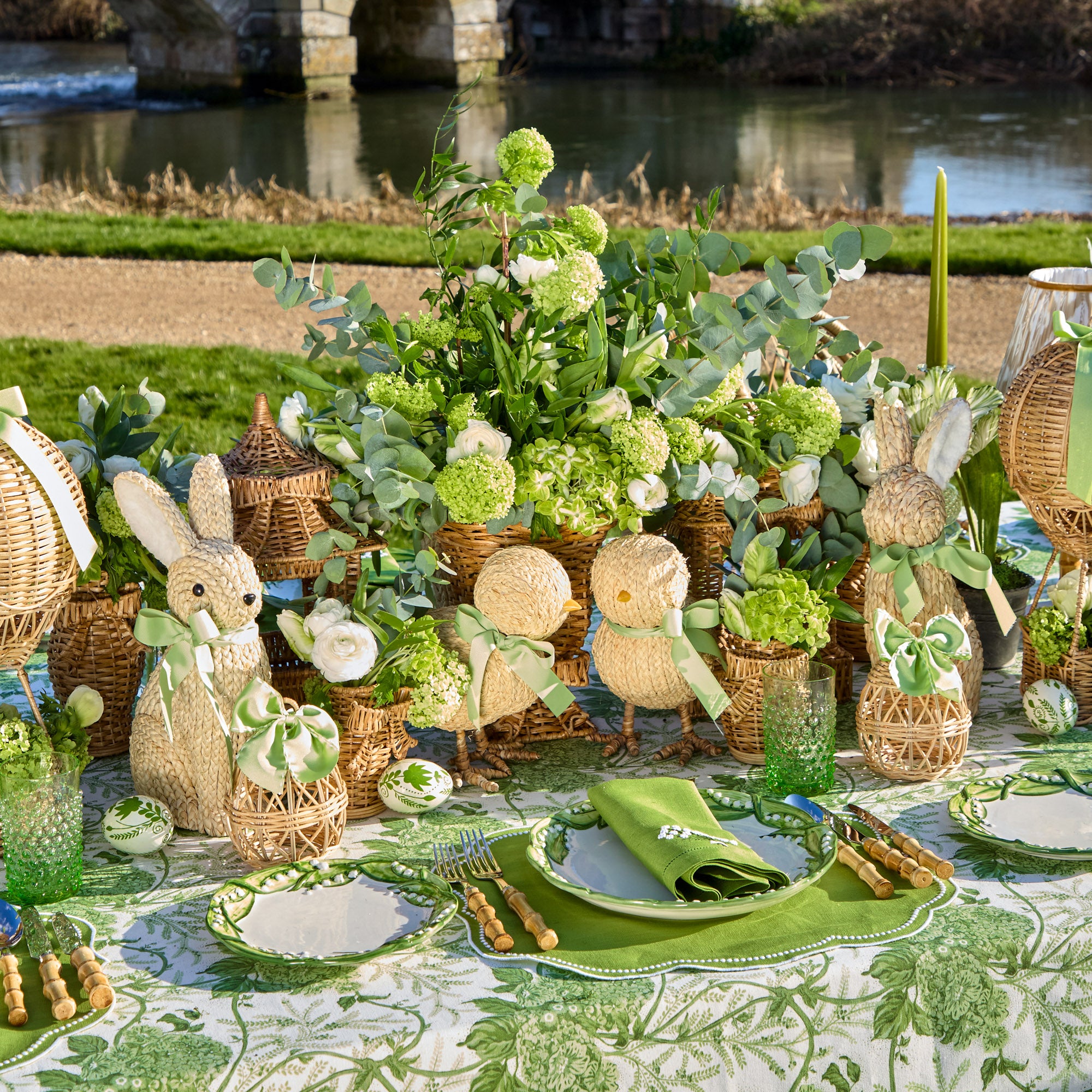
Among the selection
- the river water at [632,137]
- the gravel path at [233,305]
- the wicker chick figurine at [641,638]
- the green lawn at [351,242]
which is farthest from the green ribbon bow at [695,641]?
the river water at [632,137]

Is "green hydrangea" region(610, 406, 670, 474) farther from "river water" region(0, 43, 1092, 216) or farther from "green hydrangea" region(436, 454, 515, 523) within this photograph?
"river water" region(0, 43, 1092, 216)

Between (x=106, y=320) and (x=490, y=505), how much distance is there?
507 centimetres

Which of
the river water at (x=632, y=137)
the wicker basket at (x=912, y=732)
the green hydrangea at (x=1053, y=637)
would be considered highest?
the river water at (x=632, y=137)

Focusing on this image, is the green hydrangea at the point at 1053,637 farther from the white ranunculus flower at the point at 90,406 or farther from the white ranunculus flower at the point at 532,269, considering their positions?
the white ranunculus flower at the point at 90,406

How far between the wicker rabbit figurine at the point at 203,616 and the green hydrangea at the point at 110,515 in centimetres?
13

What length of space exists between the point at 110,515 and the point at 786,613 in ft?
2.74

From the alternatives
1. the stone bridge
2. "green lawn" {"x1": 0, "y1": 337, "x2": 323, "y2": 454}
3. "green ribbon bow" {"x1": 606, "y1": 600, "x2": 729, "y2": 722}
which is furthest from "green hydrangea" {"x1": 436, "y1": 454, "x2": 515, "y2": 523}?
the stone bridge

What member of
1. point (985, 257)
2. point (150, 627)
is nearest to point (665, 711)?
point (150, 627)

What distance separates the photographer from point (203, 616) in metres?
1.40

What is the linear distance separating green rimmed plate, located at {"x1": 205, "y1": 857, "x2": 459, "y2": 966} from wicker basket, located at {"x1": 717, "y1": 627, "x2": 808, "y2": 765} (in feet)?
1.61

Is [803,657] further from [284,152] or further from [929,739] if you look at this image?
[284,152]

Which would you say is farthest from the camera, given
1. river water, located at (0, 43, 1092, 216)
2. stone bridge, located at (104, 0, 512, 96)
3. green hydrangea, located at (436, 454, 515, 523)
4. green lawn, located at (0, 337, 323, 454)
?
stone bridge, located at (104, 0, 512, 96)

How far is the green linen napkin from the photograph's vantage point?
→ 4.03 ft

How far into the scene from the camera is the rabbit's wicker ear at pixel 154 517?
140cm
